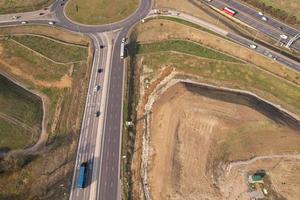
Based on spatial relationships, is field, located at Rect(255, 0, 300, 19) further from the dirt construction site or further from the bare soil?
the dirt construction site

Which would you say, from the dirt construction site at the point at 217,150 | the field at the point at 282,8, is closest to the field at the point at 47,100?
the dirt construction site at the point at 217,150

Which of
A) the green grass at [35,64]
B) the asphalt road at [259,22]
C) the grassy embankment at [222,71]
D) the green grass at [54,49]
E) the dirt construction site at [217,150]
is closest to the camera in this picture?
the dirt construction site at [217,150]

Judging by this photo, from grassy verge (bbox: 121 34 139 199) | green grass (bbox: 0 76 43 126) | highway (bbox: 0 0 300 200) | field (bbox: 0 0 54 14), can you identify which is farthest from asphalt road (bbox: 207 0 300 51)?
green grass (bbox: 0 76 43 126)

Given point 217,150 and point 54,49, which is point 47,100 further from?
point 217,150

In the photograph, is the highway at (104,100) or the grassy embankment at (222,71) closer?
the highway at (104,100)

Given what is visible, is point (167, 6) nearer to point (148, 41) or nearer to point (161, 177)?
point (148, 41)

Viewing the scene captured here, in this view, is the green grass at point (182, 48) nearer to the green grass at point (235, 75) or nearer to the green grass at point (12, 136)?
the green grass at point (235, 75)

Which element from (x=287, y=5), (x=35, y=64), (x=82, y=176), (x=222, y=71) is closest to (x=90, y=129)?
(x=82, y=176)
